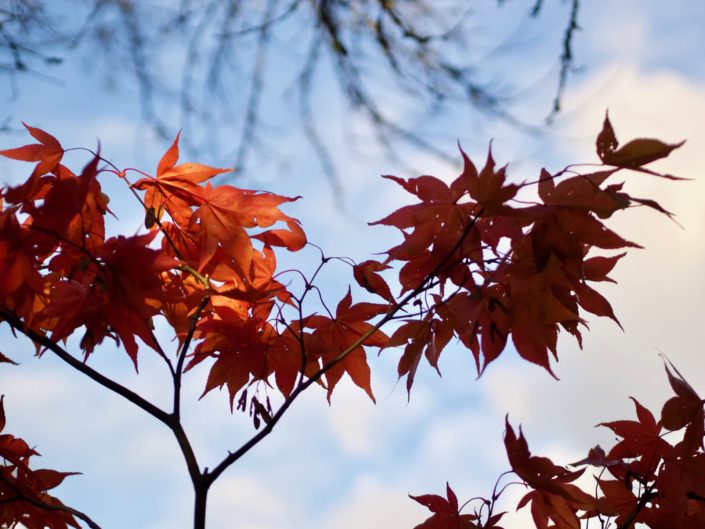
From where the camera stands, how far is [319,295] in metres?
0.91

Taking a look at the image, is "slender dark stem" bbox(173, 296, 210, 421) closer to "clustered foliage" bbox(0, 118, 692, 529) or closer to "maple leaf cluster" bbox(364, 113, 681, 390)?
"clustered foliage" bbox(0, 118, 692, 529)

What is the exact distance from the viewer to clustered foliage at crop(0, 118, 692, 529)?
0.69 meters

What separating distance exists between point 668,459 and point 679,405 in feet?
0.31

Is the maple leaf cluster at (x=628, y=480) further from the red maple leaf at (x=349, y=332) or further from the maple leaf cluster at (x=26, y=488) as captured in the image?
the maple leaf cluster at (x=26, y=488)

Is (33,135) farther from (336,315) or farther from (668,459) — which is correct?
(668,459)

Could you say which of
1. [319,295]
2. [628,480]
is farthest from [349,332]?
[628,480]

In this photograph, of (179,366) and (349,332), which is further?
(349,332)

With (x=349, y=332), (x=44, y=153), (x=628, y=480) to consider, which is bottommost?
(x=628, y=480)

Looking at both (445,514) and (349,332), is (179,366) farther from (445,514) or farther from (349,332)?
(445,514)

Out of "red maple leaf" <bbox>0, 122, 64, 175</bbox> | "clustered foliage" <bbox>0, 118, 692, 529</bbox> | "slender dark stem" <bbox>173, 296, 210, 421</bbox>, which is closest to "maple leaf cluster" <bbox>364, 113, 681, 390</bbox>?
"clustered foliage" <bbox>0, 118, 692, 529</bbox>

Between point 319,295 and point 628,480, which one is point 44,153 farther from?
point 628,480

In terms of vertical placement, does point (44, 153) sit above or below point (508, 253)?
above

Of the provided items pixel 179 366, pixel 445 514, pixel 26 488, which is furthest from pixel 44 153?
pixel 445 514

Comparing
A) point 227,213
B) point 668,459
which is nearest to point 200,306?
point 227,213
